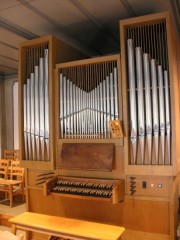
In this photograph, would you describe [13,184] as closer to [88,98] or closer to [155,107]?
[88,98]

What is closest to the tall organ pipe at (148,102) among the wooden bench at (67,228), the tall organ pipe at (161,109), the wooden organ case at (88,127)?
the tall organ pipe at (161,109)

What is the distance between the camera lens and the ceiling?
11.4ft

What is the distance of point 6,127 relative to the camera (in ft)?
25.5

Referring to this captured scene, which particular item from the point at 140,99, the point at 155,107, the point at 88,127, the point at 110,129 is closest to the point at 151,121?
the point at 155,107

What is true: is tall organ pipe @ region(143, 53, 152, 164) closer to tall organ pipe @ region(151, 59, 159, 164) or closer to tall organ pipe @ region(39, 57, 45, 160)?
tall organ pipe @ region(151, 59, 159, 164)

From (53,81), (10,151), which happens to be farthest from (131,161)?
(10,151)

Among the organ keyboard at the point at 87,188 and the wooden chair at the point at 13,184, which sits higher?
the organ keyboard at the point at 87,188

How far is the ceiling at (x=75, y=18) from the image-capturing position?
137 inches

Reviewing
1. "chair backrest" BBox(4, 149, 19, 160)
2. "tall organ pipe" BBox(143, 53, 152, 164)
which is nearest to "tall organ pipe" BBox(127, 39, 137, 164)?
"tall organ pipe" BBox(143, 53, 152, 164)

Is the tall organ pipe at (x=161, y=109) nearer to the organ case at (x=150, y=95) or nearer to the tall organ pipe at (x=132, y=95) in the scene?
the organ case at (x=150, y=95)

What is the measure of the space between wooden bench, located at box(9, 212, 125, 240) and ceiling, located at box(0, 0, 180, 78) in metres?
2.76

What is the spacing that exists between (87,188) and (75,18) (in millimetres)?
2395

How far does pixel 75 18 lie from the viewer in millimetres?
3895

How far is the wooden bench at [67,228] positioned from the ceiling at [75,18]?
2.76m
